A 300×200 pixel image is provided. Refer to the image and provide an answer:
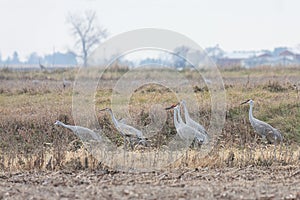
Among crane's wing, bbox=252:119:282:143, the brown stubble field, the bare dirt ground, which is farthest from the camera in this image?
crane's wing, bbox=252:119:282:143

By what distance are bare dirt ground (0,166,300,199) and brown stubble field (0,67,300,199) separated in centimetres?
1

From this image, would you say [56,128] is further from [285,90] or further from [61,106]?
[285,90]

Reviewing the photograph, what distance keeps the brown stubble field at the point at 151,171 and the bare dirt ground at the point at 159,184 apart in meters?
0.01

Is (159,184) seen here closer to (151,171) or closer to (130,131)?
(151,171)

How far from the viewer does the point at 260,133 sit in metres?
12.0

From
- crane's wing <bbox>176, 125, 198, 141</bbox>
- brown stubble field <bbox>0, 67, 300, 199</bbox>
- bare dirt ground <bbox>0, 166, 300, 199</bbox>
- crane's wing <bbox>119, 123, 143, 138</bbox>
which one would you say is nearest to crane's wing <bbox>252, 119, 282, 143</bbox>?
brown stubble field <bbox>0, 67, 300, 199</bbox>

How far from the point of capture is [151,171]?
9.23 m

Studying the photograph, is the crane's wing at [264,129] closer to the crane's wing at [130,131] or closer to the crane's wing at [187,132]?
the crane's wing at [187,132]

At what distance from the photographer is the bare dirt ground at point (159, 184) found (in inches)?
291

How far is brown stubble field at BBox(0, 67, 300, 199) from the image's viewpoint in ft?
25.1

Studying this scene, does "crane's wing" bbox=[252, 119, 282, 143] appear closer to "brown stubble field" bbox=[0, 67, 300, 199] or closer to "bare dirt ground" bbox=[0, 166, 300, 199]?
"brown stubble field" bbox=[0, 67, 300, 199]

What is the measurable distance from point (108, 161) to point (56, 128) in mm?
3695

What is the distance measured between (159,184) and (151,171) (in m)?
1.02

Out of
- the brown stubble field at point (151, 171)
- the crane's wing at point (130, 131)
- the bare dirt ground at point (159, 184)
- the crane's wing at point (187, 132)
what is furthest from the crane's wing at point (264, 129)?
the crane's wing at point (130, 131)
